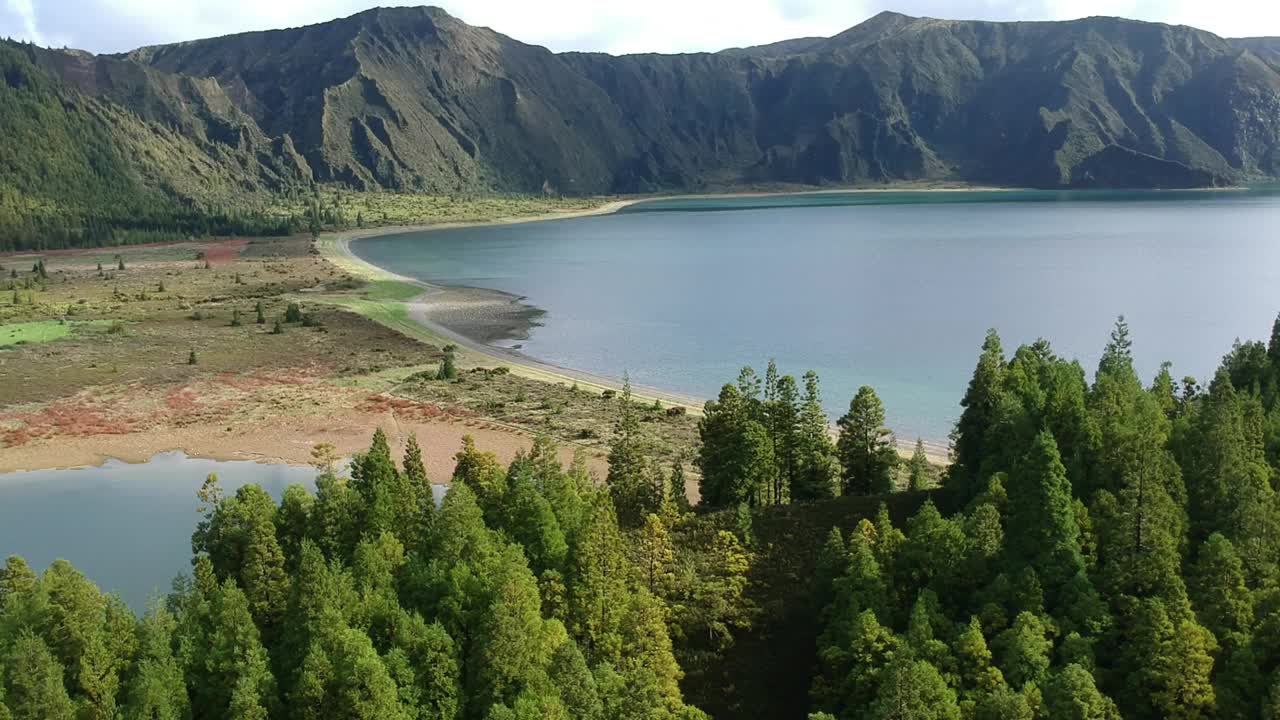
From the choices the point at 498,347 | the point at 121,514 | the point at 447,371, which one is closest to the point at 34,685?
the point at 121,514

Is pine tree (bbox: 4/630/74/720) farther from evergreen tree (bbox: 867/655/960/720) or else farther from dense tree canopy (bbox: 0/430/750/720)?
evergreen tree (bbox: 867/655/960/720)

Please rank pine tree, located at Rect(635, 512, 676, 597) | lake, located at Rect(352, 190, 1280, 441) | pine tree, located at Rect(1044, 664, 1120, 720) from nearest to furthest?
1. pine tree, located at Rect(1044, 664, 1120, 720)
2. pine tree, located at Rect(635, 512, 676, 597)
3. lake, located at Rect(352, 190, 1280, 441)

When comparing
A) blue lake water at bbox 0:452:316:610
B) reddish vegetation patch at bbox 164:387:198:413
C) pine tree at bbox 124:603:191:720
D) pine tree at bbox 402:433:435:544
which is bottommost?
blue lake water at bbox 0:452:316:610

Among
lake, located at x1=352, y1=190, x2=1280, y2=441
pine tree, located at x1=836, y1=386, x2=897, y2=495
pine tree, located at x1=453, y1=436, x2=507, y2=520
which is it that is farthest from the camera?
lake, located at x1=352, y1=190, x2=1280, y2=441

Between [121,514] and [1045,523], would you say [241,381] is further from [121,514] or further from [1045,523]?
[1045,523]

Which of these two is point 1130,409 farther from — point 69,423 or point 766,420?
point 69,423

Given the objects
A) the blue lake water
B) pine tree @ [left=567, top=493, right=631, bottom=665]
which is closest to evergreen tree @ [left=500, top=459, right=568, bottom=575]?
pine tree @ [left=567, top=493, right=631, bottom=665]

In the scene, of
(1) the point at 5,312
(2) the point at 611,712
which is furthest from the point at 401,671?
(1) the point at 5,312
